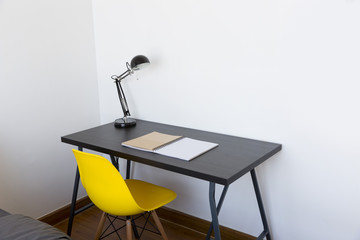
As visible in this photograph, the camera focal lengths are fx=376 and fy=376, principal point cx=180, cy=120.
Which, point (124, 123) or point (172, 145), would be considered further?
point (124, 123)

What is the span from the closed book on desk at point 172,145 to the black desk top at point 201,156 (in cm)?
3

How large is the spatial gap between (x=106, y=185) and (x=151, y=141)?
374mm

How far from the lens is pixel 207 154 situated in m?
1.92

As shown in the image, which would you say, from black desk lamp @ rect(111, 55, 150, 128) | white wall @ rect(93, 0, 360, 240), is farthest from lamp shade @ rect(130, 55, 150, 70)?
white wall @ rect(93, 0, 360, 240)

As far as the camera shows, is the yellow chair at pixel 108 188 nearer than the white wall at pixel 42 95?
Yes

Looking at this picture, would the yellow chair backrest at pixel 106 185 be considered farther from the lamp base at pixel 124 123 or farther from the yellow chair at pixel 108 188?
the lamp base at pixel 124 123

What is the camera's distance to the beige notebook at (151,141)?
2.00 metres

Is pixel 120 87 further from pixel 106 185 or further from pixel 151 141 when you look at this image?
pixel 106 185

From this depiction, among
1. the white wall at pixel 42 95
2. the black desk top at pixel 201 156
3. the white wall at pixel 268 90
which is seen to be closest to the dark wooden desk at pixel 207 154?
the black desk top at pixel 201 156

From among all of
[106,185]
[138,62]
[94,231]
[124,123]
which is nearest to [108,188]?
[106,185]

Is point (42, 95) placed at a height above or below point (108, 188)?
above

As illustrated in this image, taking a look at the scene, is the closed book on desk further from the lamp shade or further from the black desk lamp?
the lamp shade

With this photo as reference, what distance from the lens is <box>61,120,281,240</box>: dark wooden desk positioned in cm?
171

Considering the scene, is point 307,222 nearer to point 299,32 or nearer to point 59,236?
point 299,32
